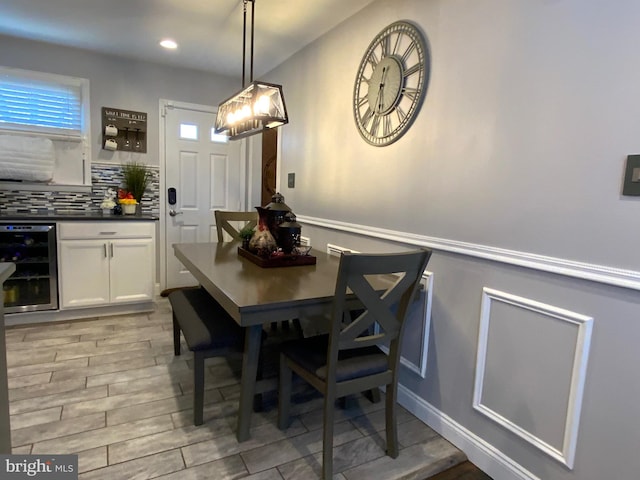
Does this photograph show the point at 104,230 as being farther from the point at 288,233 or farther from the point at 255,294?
the point at 255,294

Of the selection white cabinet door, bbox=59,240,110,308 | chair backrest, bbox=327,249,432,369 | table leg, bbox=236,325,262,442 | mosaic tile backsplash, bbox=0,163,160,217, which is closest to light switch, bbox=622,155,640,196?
chair backrest, bbox=327,249,432,369

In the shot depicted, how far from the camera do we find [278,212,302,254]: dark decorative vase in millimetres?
2174

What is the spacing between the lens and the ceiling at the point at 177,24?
2.55 m

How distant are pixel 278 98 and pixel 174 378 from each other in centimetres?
177

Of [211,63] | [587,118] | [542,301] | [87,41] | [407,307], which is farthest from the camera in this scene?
[211,63]

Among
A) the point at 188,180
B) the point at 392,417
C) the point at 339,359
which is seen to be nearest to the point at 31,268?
the point at 188,180

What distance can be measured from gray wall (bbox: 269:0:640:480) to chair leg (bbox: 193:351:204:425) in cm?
111

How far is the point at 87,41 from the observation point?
329 cm

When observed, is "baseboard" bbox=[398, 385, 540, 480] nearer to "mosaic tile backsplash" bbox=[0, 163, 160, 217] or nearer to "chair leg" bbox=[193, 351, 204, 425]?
"chair leg" bbox=[193, 351, 204, 425]

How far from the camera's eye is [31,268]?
10.3ft

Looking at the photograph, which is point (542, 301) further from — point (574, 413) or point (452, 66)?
point (452, 66)

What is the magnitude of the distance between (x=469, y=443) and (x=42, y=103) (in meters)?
4.20

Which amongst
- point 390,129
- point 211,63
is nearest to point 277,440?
point 390,129

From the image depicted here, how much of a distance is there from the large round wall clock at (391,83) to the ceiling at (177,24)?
1.38 feet
